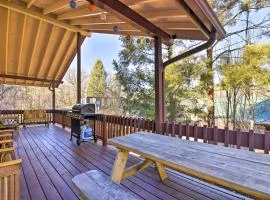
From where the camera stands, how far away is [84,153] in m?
4.96

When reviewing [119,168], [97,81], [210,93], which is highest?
[97,81]

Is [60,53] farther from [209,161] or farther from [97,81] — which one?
[97,81]

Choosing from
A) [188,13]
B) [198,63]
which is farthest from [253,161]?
[198,63]

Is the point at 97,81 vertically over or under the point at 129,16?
over

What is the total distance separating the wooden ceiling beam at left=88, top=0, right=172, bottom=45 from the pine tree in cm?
1575

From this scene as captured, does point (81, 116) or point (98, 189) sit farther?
point (81, 116)

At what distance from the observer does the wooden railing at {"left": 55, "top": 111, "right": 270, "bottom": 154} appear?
2842 millimetres

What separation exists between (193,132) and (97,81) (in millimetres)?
17576

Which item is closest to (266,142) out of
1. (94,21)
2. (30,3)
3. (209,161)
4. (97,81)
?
(209,161)

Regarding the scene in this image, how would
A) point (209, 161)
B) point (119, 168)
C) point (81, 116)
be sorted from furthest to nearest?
point (81, 116) < point (119, 168) < point (209, 161)

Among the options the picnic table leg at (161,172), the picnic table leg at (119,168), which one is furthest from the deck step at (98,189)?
the picnic table leg at (161,172)

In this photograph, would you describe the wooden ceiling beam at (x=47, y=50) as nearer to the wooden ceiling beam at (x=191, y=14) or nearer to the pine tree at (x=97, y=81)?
the wooden ceiling beam at (x=191, y=14)

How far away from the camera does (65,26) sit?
726cm

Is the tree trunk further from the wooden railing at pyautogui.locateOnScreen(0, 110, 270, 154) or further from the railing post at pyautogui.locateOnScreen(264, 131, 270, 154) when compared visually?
the railing post at pyautogui.locateOnScreen(264, 131, 270, 154)
